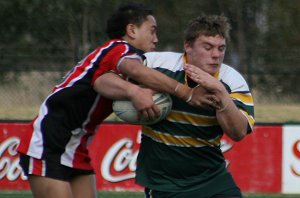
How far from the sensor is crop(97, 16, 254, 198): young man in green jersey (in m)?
4.51

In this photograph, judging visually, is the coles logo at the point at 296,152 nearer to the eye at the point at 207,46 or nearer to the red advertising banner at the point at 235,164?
the red advertising banner at the point at 235,164

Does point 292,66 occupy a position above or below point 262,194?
above

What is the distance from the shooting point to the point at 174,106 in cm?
463

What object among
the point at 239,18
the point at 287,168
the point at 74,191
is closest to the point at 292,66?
the point at 239,18

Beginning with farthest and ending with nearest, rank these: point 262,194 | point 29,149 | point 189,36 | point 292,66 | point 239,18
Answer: point 239,18 < point 292,66 < point 262,194 < point 29,149 < point 189,36

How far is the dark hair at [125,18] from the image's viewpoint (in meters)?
4.96

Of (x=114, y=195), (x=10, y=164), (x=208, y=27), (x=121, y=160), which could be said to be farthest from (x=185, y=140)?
(x=10, y=164)

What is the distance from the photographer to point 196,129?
4609 mm

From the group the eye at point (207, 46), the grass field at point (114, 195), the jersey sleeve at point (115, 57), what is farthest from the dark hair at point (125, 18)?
the grass field at point (114, 195)

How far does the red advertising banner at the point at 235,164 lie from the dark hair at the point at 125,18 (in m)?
5.47

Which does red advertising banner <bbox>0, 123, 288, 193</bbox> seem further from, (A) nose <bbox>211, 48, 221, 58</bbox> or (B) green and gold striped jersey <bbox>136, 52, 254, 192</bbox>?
(A) nose <bbox>211, 48, 221, 58</bbox>

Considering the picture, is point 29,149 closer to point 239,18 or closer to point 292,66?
point 292,66

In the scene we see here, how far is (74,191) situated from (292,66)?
829 centimetres

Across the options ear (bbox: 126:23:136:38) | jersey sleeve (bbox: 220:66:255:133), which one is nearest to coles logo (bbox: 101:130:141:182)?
ear (bbox: 126:23:136:38)
